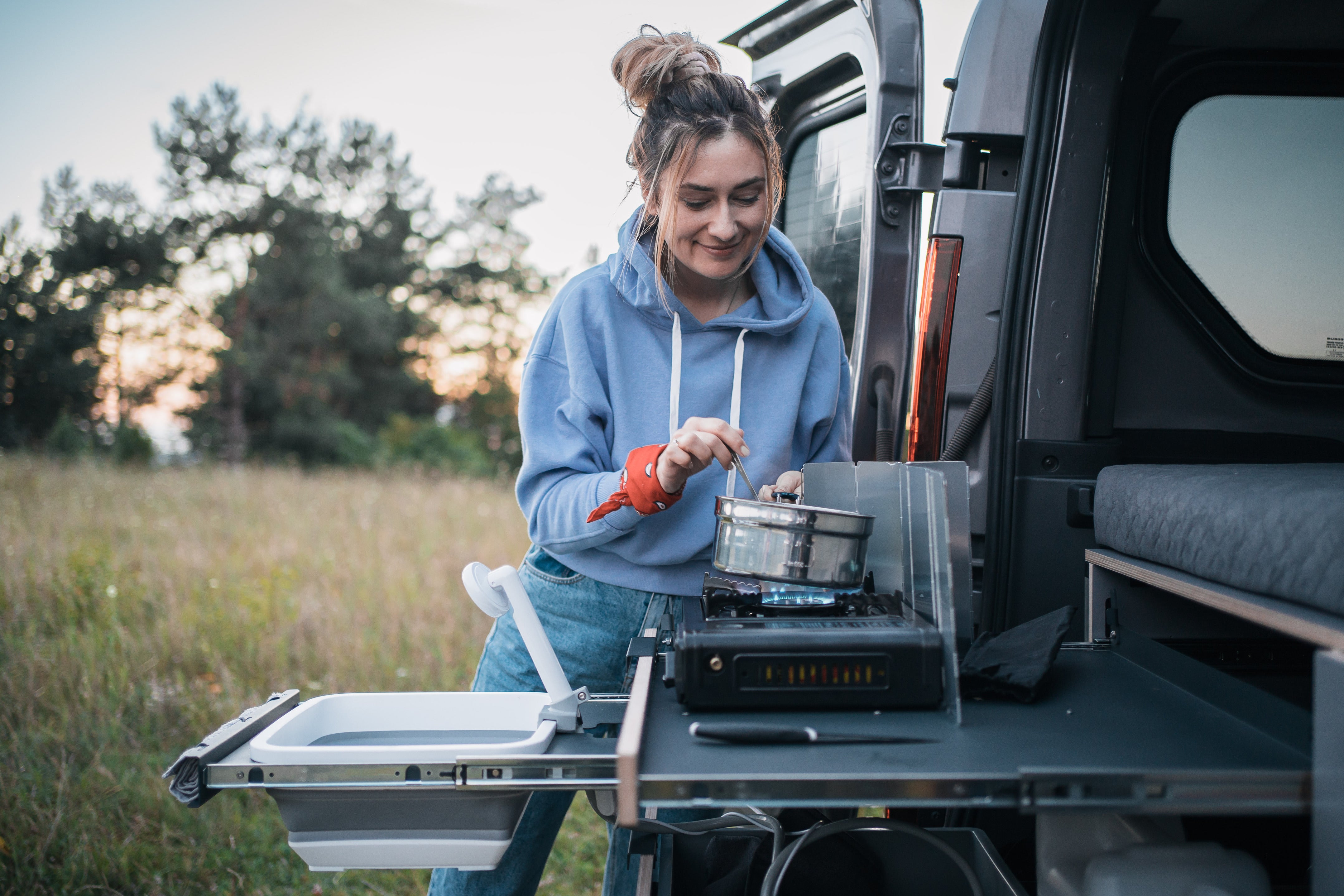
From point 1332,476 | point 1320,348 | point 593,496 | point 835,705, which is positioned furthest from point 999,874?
point 1320,348

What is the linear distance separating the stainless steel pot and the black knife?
326 millimetres

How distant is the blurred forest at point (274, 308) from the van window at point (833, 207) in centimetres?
1738

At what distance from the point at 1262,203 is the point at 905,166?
0.94 m

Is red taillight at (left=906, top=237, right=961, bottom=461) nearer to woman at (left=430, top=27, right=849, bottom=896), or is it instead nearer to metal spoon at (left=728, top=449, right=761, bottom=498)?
woman at (left=430, top=27, right=849, bottom=896)

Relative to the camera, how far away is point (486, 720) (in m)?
1.54

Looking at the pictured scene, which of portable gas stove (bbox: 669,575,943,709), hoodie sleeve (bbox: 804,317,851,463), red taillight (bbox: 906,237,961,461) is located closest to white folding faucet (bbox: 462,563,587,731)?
portable gas stove (bbox: 669,575,943,709)

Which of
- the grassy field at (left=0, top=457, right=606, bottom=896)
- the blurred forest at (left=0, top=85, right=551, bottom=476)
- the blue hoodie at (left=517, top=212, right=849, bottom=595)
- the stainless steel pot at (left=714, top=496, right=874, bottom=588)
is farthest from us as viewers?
the blurred forest at (left=0, top=85, right=551, bottom=476)

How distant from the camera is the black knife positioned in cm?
119

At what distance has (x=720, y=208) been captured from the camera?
71.8 inches

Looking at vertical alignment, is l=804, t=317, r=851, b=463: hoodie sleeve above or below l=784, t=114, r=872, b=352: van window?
below

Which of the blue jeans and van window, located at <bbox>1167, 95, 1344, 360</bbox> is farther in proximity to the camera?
van window, located at <bbox>1167, 95, 1344, 360</bbox>

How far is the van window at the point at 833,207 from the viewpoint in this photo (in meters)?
2.96

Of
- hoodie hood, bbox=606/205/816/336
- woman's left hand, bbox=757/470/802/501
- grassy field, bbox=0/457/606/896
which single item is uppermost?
hoodie hood, bbox=606/205/816/336

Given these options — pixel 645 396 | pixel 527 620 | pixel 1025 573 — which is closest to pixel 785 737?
pixel 527 620
